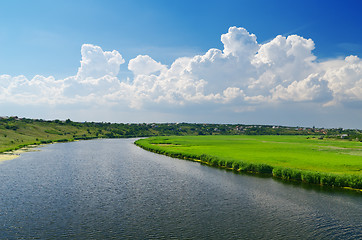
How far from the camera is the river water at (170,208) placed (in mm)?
27906

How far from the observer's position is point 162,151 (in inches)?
4149

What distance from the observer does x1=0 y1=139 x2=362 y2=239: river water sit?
1099 inches

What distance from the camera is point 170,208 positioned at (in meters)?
35.5

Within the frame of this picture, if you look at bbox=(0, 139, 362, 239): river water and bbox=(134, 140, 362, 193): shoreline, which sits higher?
bbox=(134, 140, 362, 193): shoreline

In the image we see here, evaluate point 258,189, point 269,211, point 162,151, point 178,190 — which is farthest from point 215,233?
point 162,151

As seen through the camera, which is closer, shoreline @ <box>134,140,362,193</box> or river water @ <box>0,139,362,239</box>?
river water @ <box>0,139,362,239</box>

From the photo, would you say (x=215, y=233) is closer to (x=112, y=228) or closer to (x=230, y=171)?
(x=112, y=228)

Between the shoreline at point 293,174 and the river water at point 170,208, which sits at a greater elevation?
the shoreline at point 293,174

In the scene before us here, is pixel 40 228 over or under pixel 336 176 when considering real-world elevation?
under

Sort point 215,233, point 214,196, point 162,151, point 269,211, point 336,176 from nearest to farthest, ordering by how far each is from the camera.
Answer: point 215,233, point 269,211, point 214,196, point 336,176, point 162,151

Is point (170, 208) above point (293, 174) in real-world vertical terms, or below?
below

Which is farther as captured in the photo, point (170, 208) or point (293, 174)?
point (293, 174)

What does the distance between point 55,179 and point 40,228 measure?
26476 millimetres

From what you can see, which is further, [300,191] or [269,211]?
[300,191]
